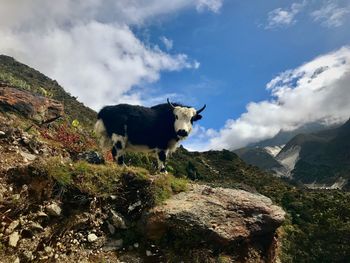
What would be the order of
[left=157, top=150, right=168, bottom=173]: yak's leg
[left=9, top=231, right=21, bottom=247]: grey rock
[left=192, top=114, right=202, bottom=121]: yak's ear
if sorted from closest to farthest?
[left=9, top=231, right=21, bottom=247]: grey rock → [left=157, top=150, right=168, bottom=173]: yak's leg → [left=192, top=114, right=202, bottom=121]: yak's ear

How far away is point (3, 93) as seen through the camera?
23.4 m

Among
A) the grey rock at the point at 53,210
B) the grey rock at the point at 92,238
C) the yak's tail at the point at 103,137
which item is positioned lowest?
the grey rock at the point at 92,238

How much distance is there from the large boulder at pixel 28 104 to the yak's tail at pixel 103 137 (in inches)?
321

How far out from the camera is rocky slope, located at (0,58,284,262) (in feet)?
32.1

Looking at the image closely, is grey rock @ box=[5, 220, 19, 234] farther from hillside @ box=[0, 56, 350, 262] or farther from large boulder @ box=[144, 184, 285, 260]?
large boulder @ box=[144, 184, 285, 260]

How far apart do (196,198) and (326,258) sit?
628 cm

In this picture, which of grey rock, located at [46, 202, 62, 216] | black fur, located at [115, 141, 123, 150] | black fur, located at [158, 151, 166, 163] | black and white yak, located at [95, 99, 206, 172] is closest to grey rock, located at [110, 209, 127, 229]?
grey rock, located at [46, 202, 62, 216]

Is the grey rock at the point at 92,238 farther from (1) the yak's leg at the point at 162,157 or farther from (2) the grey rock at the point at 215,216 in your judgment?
(1) the yak's leg at the point at 162,157

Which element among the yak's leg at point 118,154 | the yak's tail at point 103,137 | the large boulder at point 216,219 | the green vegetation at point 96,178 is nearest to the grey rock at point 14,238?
the green vegetation at point 96,178

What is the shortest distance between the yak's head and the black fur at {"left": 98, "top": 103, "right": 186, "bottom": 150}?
0.61 feet

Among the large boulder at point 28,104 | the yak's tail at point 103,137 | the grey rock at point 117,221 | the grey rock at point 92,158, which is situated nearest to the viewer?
the grey rock at point 117,221

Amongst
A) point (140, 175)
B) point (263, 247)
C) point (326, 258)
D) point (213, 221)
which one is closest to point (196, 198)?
point (213, 221)

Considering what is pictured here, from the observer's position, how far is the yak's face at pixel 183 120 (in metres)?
15.2

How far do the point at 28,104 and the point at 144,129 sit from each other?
433 inches
